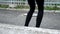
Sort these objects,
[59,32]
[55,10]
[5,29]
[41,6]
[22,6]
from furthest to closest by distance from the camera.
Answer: [22,6]
[55,10]
[41,6]
[5,29]
[59,32]

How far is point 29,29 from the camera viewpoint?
2637 mm

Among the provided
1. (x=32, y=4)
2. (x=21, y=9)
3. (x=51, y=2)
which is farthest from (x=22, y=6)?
(x=32, y=4)

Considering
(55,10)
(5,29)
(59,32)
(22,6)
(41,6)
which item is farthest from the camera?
(22,6)

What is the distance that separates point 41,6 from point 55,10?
4676mm

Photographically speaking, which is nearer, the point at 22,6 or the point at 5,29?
Result: the point at 5,29

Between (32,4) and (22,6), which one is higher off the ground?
(32,4)

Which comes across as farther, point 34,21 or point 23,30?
point 34,21

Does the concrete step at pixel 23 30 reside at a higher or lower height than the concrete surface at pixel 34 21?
higher

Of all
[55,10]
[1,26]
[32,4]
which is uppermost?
[32,4]

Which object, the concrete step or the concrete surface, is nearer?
the concrete step

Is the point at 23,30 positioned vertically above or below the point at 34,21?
above

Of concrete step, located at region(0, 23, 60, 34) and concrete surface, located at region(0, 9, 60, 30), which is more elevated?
concrete step, located at region(0, 23, 60, 34)

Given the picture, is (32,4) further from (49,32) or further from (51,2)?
(51,2)

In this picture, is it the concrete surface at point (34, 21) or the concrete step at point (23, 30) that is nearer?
the concrete step at point (23, 30)
